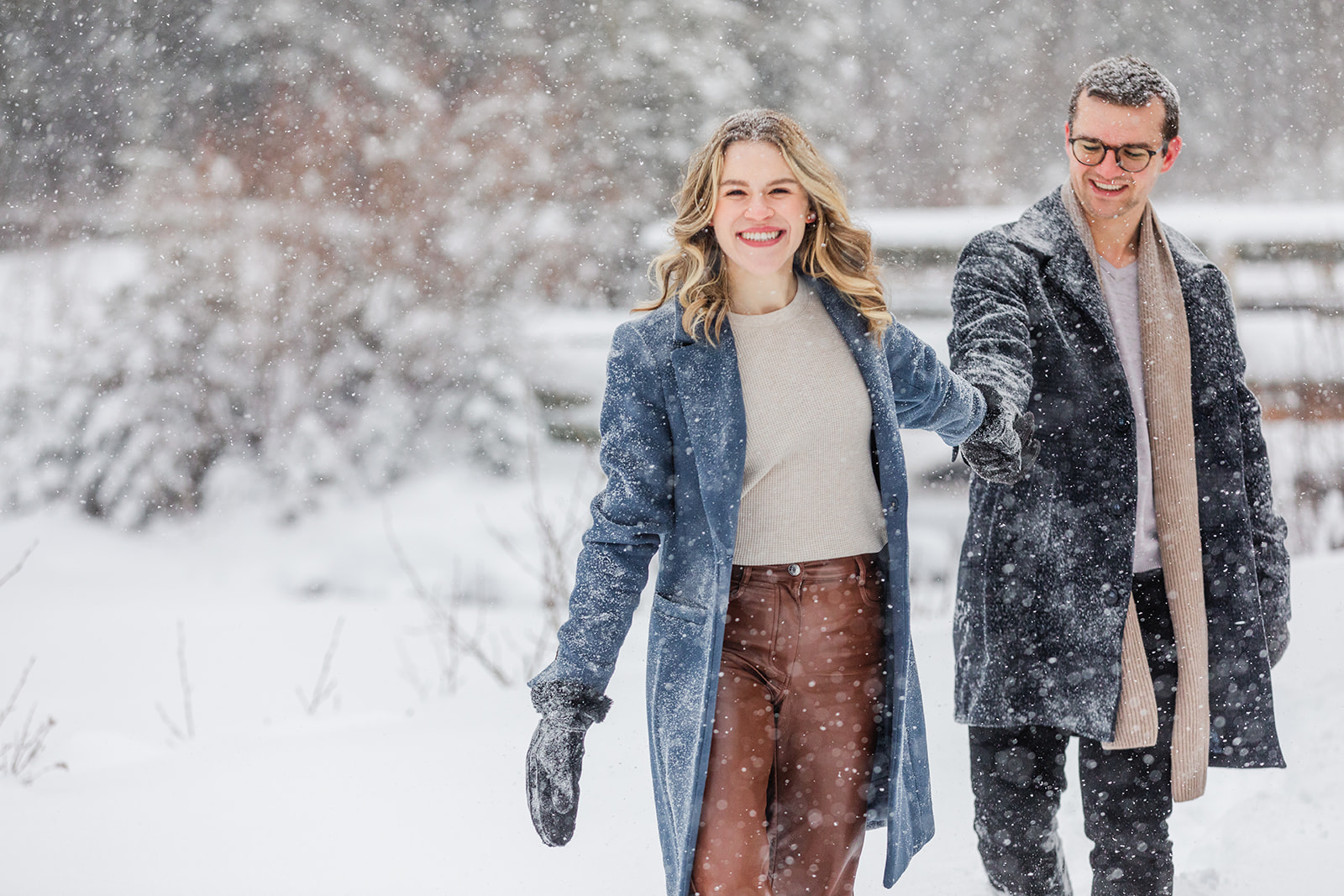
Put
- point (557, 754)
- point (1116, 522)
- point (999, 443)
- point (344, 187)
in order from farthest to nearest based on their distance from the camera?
point (344, 187), point (1116, 522), point (999, 443), point (557, 754)

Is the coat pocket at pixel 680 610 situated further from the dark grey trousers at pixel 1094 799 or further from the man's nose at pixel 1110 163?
the man's nose at pixel 1110 163

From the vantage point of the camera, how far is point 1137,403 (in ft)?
6.93

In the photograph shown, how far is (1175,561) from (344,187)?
8767mm

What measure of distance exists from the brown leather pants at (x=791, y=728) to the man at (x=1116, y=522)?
46 centimetres

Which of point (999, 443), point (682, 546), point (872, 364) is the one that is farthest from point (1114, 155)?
point (682, 546)

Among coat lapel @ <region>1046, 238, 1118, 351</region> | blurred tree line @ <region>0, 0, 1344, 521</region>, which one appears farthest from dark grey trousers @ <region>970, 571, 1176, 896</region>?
blurred tree line @ <region>0, 0, 1344, 521</region>

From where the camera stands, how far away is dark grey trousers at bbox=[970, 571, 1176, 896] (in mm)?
2107

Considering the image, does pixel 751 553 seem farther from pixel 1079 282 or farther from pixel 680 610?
pixel 1079 282

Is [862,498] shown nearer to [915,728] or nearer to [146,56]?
[915,728]

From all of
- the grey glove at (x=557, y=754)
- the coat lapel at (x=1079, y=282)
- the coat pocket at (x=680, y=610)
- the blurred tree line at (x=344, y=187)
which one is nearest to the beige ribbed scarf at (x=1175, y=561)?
the coat lapel at (x=1079, y=282)

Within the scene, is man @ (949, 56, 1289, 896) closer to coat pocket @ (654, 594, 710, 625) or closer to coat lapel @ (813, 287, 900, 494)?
coat lapel @ (813, 287, 900, 494)

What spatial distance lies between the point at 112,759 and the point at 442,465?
17.2 ft

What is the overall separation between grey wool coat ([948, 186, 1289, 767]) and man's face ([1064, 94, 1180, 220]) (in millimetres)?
79

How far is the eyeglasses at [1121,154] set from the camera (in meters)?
2.08
